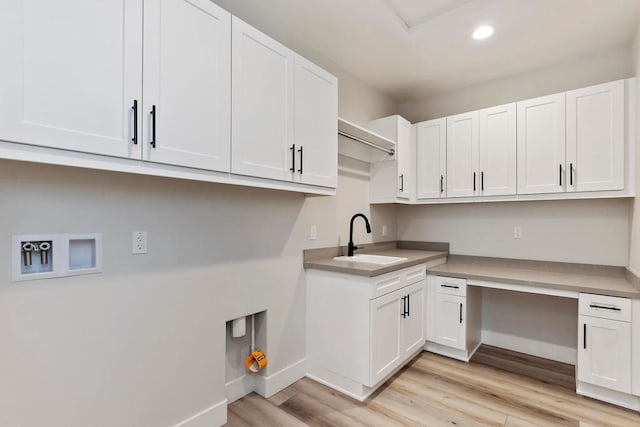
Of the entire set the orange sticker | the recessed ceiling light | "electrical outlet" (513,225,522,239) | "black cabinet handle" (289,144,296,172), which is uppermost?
the recessed ceiling light

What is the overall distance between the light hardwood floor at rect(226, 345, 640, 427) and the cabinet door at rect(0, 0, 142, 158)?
1.86 meters

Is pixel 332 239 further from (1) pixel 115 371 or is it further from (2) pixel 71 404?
(2) pixel 71 404

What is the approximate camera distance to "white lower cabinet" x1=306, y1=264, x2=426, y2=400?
7.23 feet

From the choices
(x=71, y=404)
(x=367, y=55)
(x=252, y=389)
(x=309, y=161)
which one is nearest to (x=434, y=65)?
(x=367, y=55)

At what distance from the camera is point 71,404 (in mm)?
1415

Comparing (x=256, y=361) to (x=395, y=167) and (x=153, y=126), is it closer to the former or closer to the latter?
(x=153, y=126)

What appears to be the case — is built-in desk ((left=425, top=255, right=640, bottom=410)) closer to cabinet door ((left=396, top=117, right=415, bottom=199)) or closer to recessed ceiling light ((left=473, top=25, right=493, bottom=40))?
cabinet door ((left=396, top=117, right=415, bottom=199))

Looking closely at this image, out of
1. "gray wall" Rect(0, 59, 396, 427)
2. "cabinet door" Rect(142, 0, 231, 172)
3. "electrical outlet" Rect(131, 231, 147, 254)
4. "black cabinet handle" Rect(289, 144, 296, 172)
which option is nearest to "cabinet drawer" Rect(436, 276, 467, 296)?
"gray wall" Rect(0, 59, 396, 427)

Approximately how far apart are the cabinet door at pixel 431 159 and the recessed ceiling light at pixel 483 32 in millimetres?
905

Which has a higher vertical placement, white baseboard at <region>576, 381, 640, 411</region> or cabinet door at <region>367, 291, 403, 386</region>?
cabinet door at <region>367, 291, 403, 386</region>

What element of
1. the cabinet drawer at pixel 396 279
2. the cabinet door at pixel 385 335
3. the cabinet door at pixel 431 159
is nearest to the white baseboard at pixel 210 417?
the cabinet door at pixel 385 335

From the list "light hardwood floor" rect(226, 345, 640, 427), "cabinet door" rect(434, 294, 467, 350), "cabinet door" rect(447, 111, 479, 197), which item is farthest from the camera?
"cabinet door" rect(447, 111, 479, 197)

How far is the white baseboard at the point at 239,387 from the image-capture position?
216cm

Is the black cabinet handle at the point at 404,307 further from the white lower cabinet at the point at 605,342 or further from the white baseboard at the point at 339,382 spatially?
the white lower cabinet at the point at 605,342
